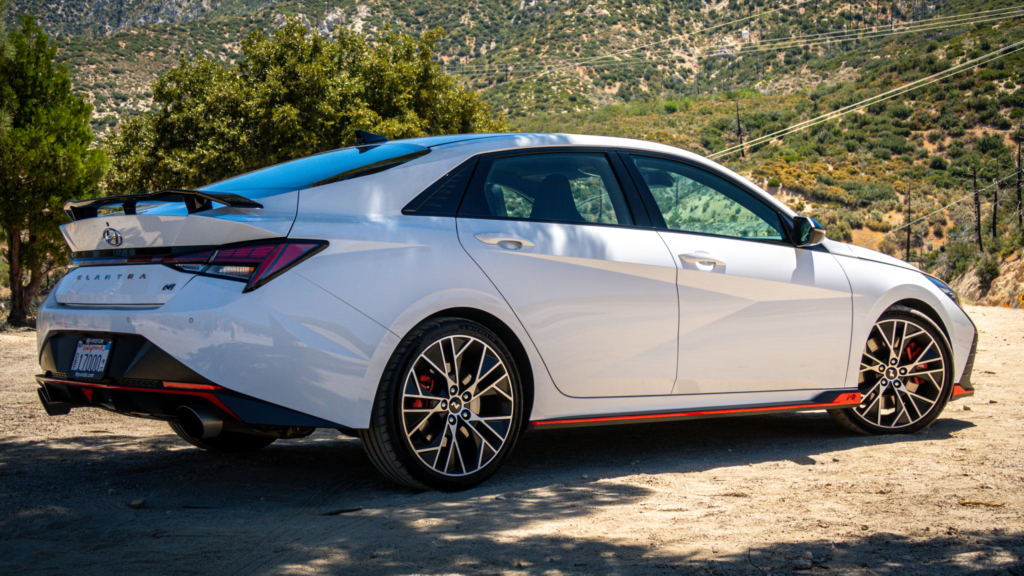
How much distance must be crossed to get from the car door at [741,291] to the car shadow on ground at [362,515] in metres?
0.51

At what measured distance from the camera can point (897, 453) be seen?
454cm

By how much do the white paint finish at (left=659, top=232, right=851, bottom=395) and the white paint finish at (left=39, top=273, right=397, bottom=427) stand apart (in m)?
1.82

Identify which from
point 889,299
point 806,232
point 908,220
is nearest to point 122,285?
point 806,232

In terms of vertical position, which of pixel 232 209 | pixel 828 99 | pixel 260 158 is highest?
pixel 828 99

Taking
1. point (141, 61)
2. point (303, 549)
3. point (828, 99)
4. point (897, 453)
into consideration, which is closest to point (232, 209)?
point (303, 549)

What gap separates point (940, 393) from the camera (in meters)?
5.10

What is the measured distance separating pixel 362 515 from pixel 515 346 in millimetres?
1053

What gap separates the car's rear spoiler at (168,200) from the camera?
10.7ft

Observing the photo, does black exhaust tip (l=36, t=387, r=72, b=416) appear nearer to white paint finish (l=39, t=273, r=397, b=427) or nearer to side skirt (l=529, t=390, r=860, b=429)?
white paint finish (l=39, t=273, r=397, b=427)

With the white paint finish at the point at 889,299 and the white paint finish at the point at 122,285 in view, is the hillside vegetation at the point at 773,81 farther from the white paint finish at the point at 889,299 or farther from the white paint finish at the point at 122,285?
the white paint finish at the point at 889,299

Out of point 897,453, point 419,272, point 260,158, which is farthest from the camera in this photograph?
point 260,158

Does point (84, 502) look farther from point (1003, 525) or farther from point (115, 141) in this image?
point (115, 141)

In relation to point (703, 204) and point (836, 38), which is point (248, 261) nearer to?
point (703, 204)

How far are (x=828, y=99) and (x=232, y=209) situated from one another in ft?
214
